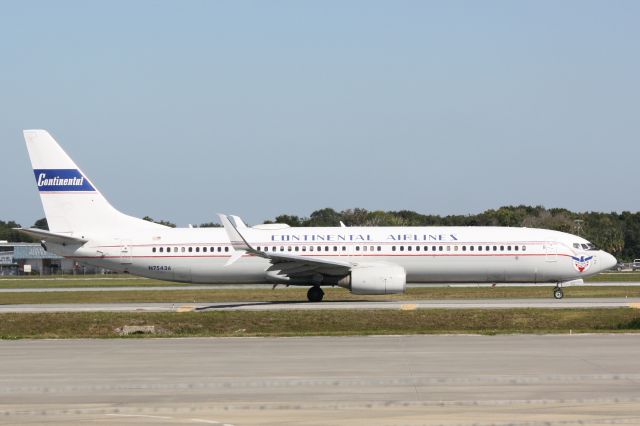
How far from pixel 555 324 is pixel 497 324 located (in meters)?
2.02

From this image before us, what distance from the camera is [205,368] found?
2011cm

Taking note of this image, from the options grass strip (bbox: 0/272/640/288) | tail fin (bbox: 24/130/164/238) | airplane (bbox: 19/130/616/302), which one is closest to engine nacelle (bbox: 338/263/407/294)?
airplane (bbox: 19/130/616/302)

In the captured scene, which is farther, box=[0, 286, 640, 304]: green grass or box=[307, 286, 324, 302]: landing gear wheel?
box=[0, 286, 640, 304]: green grass

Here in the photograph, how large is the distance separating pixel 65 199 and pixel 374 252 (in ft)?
48.7

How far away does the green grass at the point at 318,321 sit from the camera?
3403 cm

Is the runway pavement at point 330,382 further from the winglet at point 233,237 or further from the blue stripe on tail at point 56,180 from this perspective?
the blue stripe on tail at point 56,180

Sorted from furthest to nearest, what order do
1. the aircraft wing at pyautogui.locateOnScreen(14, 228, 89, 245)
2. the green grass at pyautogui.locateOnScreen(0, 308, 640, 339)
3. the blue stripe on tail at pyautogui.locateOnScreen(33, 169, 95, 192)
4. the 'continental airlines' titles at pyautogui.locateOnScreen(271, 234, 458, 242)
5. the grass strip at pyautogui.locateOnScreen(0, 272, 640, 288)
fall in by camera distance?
the grass strip at pyautogui.locateOnScreen(0, 272, 640, 288) < the blue stripe on tail at pyautogui.locateOnScreen(33, 169, 95, 192) < the 'continental airlines' titles at pyautogui.locateOnScreen(271, 234, 458, 242) < the aircraft wing at pyautogui.locateOnScreen(14, 228, 89, 245) < the green grass at pyautogui.locateOnScreen(0, 308, 640, 339)

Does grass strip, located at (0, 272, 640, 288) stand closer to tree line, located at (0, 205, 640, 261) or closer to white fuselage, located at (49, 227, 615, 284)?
white fuselage, located at (49, 227, 615, 284)

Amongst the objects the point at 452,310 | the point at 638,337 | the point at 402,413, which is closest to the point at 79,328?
the point at 452,310

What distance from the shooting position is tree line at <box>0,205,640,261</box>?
476 feet

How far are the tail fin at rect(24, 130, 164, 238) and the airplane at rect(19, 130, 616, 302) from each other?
5 centimetres

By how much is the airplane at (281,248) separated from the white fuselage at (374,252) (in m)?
0.05

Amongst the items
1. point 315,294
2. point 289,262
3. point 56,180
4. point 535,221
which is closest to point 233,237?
point 289,262

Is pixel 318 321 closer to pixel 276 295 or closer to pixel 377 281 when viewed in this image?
pixel 377 281
